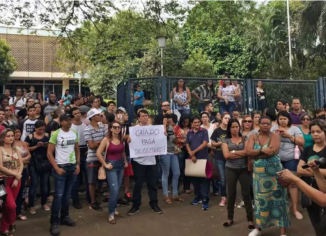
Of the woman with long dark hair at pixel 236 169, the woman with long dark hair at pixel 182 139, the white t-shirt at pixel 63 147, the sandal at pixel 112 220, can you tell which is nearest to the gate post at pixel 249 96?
the woman with long dark hair at pixel 182 139

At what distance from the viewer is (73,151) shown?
541cm

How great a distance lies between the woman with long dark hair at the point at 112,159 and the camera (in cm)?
550

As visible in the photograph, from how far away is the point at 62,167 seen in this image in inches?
206

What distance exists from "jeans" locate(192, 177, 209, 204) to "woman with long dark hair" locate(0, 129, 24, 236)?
3.19 meters

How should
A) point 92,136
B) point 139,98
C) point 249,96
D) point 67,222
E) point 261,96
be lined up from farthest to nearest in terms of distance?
point 261,96 → point 249,96 → point 139,98 → point 92,136 → point 67,222

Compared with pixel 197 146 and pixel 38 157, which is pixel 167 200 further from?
pixel 38 157

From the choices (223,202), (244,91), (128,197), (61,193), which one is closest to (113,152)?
(61,193)

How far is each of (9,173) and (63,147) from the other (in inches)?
34.4

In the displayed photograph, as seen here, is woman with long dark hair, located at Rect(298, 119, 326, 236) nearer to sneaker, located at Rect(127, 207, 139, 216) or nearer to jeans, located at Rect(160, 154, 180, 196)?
jeans, located at Rect(160, 154, 180, 196)

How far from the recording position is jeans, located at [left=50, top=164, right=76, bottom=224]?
5.14m

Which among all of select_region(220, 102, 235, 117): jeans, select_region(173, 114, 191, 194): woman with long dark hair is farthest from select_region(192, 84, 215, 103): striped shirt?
select_region(173, 114, 191, 194): woman with long dark hair

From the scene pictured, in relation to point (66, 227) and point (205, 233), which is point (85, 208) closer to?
point (66, 227)

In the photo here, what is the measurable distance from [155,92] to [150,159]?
7.87 ft

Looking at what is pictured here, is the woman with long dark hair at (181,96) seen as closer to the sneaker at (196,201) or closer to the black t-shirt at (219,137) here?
the black t-shirt at (219,137)
